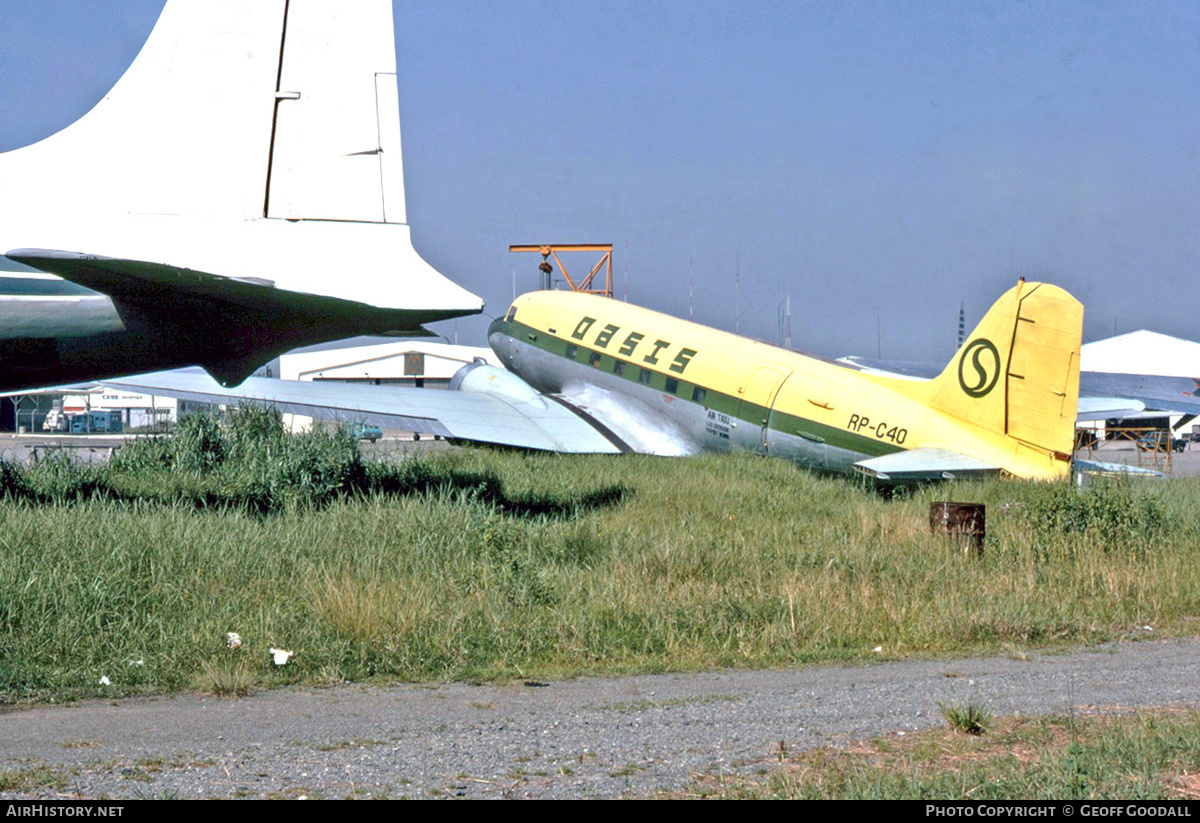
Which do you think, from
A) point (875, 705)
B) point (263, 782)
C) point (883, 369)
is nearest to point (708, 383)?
point (883, 369)

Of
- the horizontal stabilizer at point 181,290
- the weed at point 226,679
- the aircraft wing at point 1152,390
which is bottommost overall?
the weed at point 226,679

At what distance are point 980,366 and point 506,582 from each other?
11.1 meters

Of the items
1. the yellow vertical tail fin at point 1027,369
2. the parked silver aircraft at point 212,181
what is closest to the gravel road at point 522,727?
the parked silver aircraft at point 212,181

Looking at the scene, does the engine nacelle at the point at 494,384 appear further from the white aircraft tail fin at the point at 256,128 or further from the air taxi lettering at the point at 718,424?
the white aircraft tail fin at the point at 256,128

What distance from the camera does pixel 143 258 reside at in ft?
36.9

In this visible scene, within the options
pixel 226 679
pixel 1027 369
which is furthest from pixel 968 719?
pixel 1027 369

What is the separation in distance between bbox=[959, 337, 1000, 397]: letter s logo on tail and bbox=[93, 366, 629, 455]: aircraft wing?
726cm

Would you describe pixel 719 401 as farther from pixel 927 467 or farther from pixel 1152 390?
pixel 1152 390

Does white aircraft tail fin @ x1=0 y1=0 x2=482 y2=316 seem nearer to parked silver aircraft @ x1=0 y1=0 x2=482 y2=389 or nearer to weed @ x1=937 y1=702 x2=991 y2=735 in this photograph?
parked silver aircraft @ x1=0 y1=0 x2=482 y2=389

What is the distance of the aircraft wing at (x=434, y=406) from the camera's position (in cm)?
1984

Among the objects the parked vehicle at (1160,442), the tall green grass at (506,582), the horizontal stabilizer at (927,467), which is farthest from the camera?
the parked vehicle at (1160,442)

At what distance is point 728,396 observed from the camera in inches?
866

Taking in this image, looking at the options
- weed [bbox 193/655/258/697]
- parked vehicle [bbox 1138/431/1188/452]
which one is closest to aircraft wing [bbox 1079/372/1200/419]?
parked vehicle [bbox 1138/431/1188/452]

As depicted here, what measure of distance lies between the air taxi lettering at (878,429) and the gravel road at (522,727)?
1054 centimetres
